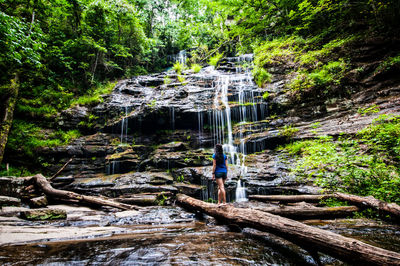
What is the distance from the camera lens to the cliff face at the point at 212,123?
812 cm

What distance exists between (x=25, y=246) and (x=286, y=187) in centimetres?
729

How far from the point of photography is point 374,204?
12.3 ft

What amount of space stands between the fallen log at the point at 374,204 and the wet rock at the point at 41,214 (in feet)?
23.8

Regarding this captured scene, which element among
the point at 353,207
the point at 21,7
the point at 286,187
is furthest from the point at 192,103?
the point at 21,7

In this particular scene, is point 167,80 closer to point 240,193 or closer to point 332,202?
point 240,193

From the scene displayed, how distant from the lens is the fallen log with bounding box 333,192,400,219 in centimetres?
337

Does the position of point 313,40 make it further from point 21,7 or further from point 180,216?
point 21,7

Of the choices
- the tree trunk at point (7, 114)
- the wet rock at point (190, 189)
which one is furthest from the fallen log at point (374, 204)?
the tree trunk at point (7, 114)

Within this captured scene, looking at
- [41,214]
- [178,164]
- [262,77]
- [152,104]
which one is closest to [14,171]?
[41,214]

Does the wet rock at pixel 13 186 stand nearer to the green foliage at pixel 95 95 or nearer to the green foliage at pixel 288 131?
the green foliage at pixel 95 95

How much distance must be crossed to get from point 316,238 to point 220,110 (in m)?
10.0

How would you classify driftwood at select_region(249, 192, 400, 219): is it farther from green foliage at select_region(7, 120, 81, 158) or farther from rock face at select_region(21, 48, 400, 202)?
green foliage at select_region(7, 120, 81, 158)

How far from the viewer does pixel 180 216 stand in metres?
5.23

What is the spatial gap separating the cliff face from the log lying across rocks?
14.7 ft
